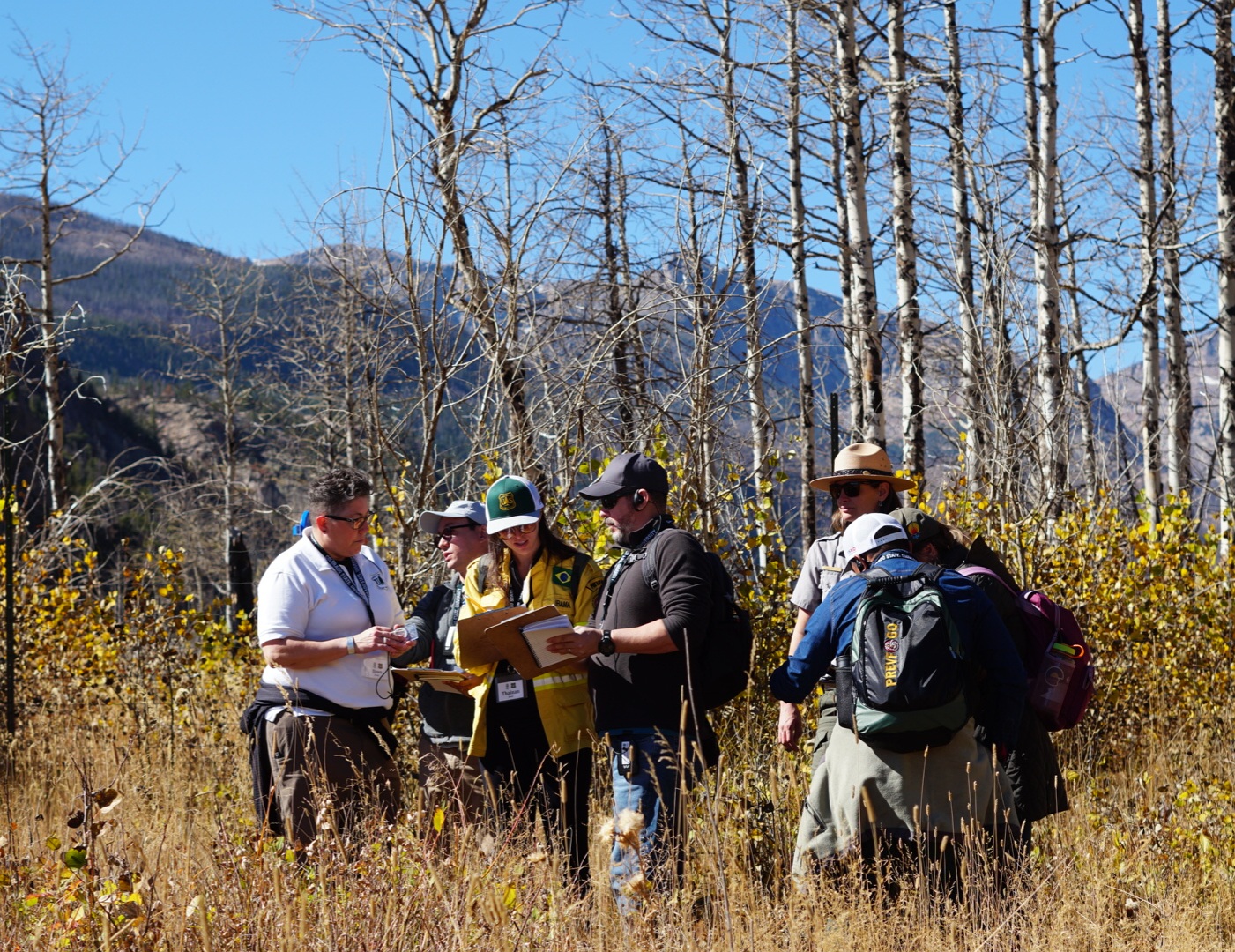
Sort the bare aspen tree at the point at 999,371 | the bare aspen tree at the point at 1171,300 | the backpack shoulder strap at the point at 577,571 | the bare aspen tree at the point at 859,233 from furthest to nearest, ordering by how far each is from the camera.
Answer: the bare aspen tree at the point at 1171,300 < the bare aspen tree at the point at 859,233 < the bare aspen tree at the point at 999,371 < the backpack shoulder strap at the point at 577,571

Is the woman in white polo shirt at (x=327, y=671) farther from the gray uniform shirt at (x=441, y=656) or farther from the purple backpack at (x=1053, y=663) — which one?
the purple backpack at (x=1053, y=663)

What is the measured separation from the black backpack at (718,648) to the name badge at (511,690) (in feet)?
1.90

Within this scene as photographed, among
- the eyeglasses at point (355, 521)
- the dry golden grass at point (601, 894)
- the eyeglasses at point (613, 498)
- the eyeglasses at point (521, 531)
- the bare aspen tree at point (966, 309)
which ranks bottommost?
the dry golden grass at point (601, 894)

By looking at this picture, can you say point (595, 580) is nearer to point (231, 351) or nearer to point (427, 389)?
point (427, 389)

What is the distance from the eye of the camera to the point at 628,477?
3.78m

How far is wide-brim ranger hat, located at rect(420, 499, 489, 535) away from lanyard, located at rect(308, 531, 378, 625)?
291 millimetres

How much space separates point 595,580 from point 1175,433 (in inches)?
417

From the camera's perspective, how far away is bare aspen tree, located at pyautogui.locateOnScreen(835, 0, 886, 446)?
855 centimetres

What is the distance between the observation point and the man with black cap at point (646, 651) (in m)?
3.55

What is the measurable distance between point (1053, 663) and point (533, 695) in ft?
5.56

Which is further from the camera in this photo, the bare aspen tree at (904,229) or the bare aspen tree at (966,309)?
the bare aspen tree at (904,229)

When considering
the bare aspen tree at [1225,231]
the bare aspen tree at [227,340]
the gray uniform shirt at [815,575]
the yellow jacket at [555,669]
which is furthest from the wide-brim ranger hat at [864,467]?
the bare aspen tree at [227,340]

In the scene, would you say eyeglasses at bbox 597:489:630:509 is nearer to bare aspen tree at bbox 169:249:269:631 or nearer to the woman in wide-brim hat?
the woman in wide-brim hat

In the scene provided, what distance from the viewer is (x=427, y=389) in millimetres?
5059
